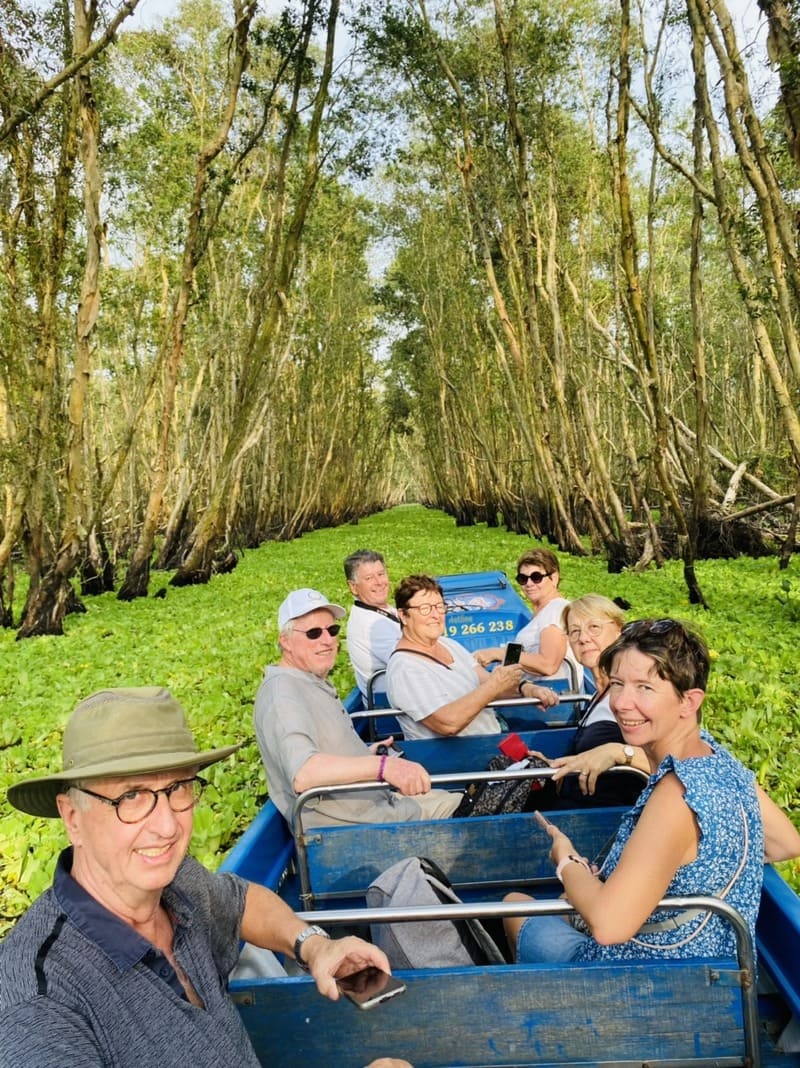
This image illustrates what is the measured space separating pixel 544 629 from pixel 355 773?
2398mm

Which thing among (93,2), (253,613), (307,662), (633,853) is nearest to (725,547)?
(253,613)

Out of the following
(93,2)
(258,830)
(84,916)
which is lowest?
(258,830)

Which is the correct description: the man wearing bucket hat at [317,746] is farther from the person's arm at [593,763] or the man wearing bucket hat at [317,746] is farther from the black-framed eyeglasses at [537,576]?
the black-framed eyeglasses at [537,576]

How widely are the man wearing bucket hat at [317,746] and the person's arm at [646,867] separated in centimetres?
113

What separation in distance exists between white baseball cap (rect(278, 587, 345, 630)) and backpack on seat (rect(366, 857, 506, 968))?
4.11 feet

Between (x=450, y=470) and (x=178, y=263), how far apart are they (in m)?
19.3

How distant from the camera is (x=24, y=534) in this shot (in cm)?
1223

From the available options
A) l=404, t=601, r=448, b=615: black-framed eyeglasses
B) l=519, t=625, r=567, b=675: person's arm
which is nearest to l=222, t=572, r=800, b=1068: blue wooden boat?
l=404, t=601, r=448, b=615: black-framed eyeglasses

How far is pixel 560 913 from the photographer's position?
212cm

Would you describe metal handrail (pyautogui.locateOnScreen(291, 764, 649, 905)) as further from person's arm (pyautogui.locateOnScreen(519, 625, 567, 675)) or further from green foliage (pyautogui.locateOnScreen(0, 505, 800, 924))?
person's arm (pyautogui.locateOnScreen(519, 625, 567, 675))

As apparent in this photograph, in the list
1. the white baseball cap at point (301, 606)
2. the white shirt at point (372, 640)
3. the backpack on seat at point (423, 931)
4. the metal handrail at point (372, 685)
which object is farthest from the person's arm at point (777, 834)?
the white shirt at point (372, 640)

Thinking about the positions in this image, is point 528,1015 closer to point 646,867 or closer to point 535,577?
point 646,867

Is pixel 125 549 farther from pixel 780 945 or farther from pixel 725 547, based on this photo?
pixel 780 945

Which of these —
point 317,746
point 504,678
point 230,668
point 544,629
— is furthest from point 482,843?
point 230,668
